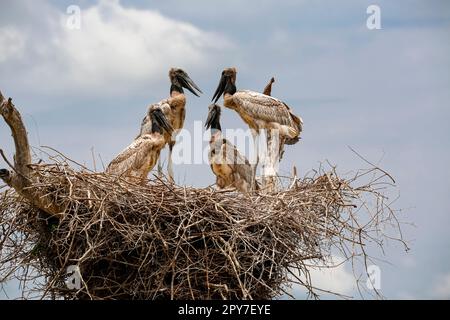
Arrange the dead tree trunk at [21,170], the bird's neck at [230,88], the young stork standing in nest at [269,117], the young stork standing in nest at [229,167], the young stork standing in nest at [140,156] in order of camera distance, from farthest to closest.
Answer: the bird's neck at [230,88], the young stork standing in nest at [269,117], the young stork standing in nest at [229,167], the young stork standing in nest at [140,156], the dead tree trunk at [21,170]

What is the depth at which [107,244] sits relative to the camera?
10.4 meters

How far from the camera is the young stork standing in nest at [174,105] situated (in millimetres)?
13735

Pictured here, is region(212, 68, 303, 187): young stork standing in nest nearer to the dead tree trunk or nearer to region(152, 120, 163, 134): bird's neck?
region(152, 120, 163, 134): bird's neck

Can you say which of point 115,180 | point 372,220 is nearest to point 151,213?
point 115,180

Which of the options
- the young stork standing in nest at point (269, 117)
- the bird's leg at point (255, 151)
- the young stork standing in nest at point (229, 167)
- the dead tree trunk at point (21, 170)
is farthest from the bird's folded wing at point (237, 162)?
the dead tree trunk at point (21, 170)

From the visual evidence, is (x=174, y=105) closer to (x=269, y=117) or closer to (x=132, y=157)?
(x=269, y=117)

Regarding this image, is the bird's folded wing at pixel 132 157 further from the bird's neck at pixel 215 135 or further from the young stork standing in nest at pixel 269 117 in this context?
the young stork standing in nest at pixel 269 117

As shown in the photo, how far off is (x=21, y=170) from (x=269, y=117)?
4.72 m

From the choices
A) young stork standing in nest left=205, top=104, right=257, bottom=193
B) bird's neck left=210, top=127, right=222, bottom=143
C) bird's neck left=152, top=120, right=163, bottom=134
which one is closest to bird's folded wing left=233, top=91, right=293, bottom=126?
bird's neck left=210, top=127, right=222, bottom=143

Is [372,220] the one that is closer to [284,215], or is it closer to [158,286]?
[284,215]

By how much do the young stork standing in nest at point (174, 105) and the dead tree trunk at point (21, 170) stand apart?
346 cm

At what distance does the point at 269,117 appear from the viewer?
44.8 feet
